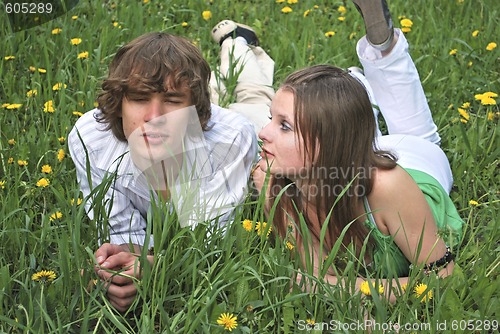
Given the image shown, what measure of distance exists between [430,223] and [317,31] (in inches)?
69.9

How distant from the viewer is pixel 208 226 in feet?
7.05

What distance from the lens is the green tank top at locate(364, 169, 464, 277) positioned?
7.41 ft

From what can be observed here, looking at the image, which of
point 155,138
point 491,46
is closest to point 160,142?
point 155,138

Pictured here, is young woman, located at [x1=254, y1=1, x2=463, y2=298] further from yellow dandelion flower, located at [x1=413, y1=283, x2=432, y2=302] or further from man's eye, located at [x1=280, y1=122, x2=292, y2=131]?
yellow dandelion flower, located at [x1=413, y1=283, x2=432, y2=302]

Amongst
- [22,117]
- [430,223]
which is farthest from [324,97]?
[22,117]

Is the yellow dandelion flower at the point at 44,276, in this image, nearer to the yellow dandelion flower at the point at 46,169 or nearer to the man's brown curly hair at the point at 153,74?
the yellow dandelion flower at the point at 46,169

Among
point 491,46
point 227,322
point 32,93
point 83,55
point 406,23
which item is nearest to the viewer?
point 227,322

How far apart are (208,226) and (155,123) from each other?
1.23 ft

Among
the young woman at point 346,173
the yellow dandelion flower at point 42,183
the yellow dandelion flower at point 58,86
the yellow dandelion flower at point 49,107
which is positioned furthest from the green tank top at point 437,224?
the yellow dandelion flower at point 58,86

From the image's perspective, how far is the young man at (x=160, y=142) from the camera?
2.32m

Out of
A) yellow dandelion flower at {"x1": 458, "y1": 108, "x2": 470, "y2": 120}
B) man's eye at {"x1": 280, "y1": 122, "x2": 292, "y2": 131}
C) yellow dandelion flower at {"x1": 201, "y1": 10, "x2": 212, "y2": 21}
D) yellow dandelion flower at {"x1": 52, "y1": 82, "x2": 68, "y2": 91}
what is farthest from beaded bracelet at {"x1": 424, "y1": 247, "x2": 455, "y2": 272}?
yellow dandelion flower at {"x1": 201, "y1": 10, "x2": 212, "y2": 21}

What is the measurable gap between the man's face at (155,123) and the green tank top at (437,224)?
61cm

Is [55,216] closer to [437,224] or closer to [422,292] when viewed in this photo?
[422,292]

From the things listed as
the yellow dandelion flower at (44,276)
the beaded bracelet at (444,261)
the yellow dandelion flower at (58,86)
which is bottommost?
the beaded bracelet at (444,261)
